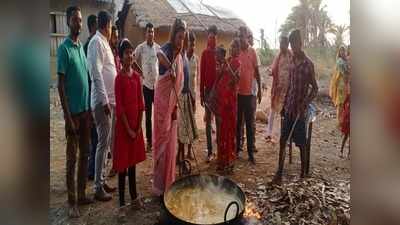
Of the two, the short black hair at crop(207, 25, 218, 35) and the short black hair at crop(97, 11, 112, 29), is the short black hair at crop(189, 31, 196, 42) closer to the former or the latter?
the short black hair at crop(207, 25, 218, 35)

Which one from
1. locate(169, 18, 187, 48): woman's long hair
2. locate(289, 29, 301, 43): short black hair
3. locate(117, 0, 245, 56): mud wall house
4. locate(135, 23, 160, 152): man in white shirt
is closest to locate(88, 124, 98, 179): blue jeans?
locate(135, 23, 160, 152): man in white shirt

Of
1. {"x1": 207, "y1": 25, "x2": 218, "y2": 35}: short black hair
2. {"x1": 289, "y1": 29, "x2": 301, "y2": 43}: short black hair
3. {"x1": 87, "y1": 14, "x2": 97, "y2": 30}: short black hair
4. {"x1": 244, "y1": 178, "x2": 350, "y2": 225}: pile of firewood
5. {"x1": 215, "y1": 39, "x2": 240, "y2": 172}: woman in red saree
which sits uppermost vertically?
{"x1": 87, "y1": 14, "x2": 97, "y2": 30}: short black hair

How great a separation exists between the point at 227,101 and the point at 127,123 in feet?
1.92

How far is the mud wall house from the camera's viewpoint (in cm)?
219

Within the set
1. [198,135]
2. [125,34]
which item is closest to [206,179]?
[198,135]

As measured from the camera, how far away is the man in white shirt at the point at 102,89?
2170mm

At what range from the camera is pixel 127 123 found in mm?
2215

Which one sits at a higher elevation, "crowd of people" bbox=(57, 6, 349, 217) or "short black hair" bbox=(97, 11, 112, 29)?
"short black hair" bbox=(97, 11, 112, 29)

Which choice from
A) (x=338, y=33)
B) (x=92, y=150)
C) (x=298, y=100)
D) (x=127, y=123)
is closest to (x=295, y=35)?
(x=338, y=33)

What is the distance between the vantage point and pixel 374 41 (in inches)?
75.2

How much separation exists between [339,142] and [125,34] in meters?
1.33

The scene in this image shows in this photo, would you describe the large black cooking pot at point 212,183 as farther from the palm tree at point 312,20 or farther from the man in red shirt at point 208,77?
the palm tree at point 312,20

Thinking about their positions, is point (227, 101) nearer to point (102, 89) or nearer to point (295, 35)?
point (295, 35)

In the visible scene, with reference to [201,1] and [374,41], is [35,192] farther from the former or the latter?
[374,41]
